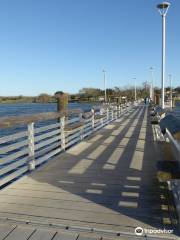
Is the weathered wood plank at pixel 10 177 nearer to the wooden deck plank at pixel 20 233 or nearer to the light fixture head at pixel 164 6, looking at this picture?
the wooden deck plank at pixel 20 233

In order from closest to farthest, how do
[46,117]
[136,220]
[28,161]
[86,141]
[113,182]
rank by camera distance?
[136,220]
[113,182]
[28,161]
[46,117]
[86,141]

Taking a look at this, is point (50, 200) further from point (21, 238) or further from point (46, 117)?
point (46, 117)

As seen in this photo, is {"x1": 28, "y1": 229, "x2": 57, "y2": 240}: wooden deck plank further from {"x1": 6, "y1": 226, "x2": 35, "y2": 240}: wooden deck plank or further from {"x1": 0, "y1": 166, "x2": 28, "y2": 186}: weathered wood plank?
{"x1": 0, "y1": 166, "x2": 28, "y2": 186}: weathered wood plank

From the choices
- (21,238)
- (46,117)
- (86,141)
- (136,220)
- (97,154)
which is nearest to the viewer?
(21,238)

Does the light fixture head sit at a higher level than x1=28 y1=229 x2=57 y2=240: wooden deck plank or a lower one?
higher

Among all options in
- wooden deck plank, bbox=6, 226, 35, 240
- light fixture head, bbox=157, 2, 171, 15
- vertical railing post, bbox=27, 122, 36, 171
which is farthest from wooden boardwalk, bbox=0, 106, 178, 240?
light fixture head, bbox=157, 2, 171, 15

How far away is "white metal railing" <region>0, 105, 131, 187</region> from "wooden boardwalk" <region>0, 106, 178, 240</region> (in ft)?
0.74

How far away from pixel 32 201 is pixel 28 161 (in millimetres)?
1858

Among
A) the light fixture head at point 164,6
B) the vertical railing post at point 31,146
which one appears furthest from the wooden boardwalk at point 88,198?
the light fixture head at point 164,6

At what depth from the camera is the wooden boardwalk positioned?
382cm

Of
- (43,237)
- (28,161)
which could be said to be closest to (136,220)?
(43,237)

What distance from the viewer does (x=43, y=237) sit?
3.48 metres

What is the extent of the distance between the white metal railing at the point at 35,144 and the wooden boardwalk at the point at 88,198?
0.23 metres

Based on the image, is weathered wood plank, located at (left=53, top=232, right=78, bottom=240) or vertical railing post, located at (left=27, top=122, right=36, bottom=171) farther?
vertical railing post, located at (left=27, top=122, right=36, bottom=171)
